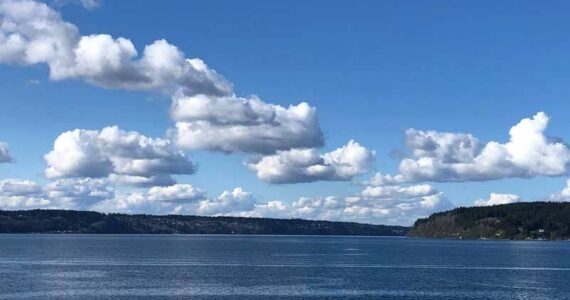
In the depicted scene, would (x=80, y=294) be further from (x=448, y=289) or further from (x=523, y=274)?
(x=523, y=274)

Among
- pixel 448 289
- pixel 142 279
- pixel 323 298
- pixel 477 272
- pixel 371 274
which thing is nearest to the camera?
pixel 323 298

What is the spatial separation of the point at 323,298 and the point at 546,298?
4044 centimetres

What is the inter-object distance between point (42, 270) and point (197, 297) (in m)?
73.9

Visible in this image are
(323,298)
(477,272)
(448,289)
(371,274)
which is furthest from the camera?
(477,272)

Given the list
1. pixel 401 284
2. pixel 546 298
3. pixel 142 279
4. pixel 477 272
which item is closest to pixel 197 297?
pixel 142 279

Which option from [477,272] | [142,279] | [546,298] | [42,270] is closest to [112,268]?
[42,270]

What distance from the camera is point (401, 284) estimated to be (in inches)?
6063

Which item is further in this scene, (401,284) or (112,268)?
(112,268)

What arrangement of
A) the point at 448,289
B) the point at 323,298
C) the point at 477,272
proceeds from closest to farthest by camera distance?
1. the point at 323,298
2. the point at 448,289
3. the point at 477,272

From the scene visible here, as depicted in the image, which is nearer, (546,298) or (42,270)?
(546,298)

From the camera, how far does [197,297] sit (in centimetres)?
12694

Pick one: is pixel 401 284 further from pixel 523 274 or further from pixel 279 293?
pixel 523 274

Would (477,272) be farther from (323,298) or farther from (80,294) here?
(80,294)

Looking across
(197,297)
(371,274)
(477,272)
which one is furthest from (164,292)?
(477,272)
